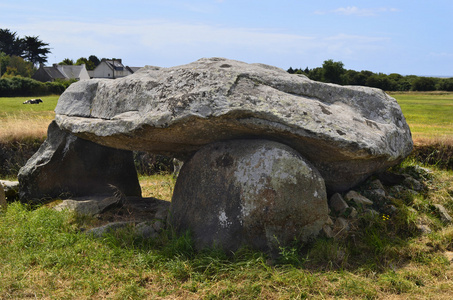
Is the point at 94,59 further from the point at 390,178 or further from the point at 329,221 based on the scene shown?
the point at 329,221

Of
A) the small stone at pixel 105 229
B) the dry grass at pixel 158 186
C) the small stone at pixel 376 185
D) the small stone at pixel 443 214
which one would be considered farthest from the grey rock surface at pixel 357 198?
the dry grass at pixel 158 186

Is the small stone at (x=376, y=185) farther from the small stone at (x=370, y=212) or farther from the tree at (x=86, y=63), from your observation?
the tree at (x=86, y=63)

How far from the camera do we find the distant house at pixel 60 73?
6875 centimetres

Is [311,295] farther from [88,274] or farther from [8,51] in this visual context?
[8,51]

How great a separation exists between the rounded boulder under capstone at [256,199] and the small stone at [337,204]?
0.67 meters

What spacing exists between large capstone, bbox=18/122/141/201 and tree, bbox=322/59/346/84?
32.7 m

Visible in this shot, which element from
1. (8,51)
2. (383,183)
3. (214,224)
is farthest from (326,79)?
(8,51)

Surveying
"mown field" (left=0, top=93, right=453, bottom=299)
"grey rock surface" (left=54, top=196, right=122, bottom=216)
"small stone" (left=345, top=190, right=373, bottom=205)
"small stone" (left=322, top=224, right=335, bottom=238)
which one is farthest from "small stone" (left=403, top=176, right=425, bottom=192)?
"grey rock surface" (left=54, top=196, right=122, bottom=216)

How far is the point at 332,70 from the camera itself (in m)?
38.8

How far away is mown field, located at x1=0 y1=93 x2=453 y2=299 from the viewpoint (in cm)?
497

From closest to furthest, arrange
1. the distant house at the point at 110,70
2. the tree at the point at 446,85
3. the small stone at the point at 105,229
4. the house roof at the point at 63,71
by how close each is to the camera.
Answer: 1. the small stone at the point at 105,229
2. the tree at the point at 446,85
3. the house roof at the point at 63,71
4. the distant house at the point at 110,70

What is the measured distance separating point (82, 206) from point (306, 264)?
14.1 ft

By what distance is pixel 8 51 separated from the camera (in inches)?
3361

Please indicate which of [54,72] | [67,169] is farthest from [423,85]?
[54,72]
